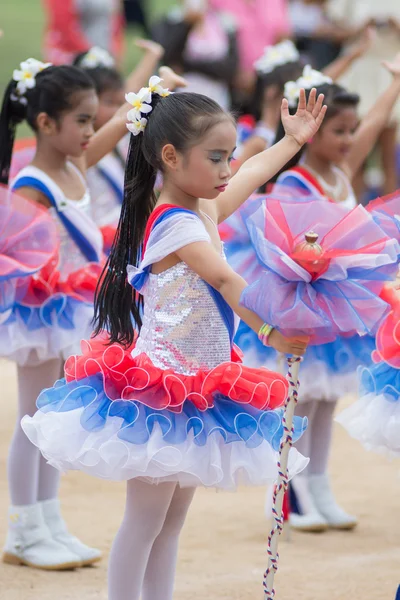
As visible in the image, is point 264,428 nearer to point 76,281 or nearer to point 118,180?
point 76,281

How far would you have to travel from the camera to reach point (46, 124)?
445 centimetres

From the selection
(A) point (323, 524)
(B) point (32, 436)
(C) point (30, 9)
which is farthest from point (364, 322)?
(C) point (30, 9)

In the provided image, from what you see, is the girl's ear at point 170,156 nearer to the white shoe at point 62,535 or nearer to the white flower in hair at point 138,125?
the white flower in hair at point 138,125

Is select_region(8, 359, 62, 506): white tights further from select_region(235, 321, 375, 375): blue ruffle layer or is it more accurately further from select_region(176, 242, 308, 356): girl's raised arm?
select_region(176, 242, 308, 356): girl's raised arm

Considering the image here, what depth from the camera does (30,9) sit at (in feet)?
69.5

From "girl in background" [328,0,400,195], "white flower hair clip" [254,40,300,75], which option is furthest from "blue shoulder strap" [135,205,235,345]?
"girl in background" [328,0,400,195]

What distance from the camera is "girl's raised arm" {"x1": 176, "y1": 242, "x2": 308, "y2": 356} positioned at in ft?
9.17

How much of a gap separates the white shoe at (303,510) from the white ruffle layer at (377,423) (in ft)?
3.51

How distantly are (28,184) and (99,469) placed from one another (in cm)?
162

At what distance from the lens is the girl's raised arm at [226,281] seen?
279 cm

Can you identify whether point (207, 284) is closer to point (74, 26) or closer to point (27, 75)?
point (27, 75)

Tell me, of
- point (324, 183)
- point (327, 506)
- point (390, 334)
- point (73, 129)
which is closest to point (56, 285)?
point (73, 129)

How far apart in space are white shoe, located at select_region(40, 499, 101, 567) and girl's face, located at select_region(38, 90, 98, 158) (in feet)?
4.50

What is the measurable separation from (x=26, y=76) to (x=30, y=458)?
153 cm
